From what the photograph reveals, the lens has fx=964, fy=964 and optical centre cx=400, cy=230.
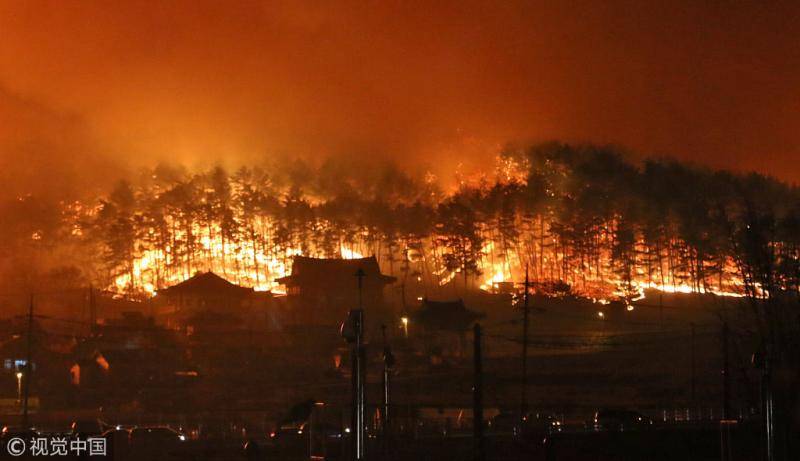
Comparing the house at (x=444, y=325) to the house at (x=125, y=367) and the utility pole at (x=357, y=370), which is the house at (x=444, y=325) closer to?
the house at (x=125, y=367)

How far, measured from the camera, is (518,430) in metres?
21.5

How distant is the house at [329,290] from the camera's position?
45.8 m

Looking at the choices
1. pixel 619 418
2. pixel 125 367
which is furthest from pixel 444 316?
pixel 619 418

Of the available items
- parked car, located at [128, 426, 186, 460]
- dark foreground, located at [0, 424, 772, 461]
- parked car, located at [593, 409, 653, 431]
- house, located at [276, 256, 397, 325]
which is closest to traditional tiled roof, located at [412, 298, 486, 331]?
house, located at [276, 256, 397, 325]

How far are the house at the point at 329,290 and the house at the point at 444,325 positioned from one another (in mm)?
3772

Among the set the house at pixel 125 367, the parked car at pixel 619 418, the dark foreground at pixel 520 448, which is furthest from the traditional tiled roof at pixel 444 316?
the dark foreground at pixel 520 448

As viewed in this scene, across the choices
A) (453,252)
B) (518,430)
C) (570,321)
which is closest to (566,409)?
(518,430)

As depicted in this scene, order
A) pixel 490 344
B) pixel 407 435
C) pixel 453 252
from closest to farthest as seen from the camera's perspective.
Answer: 1. pixel 407 435
2. pixel 490 344
3. pixel 453 252

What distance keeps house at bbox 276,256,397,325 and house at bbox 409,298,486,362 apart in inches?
149

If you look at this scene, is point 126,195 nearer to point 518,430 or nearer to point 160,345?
point 160,345

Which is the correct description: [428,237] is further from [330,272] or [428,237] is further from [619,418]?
[619,418]

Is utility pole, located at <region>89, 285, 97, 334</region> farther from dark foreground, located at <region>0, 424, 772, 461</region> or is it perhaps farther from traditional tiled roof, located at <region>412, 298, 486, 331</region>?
dark foreground, located at <region>0, 424, 772, 461</region>

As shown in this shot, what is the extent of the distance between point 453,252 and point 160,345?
21.9 m

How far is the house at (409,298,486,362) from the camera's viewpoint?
134 feet
